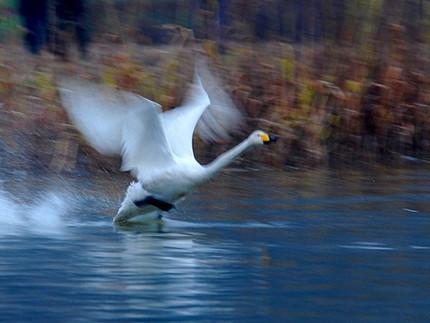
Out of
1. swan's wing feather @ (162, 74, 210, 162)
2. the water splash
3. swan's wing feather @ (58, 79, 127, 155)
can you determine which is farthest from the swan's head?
the water splash

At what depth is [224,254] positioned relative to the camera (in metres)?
12.1

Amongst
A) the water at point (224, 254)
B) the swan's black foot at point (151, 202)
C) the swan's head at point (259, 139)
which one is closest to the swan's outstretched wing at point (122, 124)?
the swan's black foot at point (151, 202)

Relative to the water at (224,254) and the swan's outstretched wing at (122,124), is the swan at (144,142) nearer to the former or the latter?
the swan's outstretched wing at (122,124)

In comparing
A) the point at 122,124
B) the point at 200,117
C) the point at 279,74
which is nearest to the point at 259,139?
the point at 122,124

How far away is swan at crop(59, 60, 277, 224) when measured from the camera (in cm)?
1375

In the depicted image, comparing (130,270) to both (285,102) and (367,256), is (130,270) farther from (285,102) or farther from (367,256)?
(285,102)

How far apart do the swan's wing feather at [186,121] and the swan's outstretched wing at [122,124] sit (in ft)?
1.27

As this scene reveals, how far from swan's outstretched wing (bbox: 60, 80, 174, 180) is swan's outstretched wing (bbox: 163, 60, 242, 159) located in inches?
15.3

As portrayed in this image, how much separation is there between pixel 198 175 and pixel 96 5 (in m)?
8.62

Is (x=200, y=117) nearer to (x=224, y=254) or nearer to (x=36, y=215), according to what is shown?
(x=36, y=215)

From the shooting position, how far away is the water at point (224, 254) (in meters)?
9.81

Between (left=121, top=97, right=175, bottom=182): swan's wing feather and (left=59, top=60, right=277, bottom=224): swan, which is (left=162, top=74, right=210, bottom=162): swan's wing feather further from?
(left=121, top=97, right=175, bottom=182): swan's wing feather

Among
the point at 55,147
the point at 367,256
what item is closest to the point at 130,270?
the point at 367,256

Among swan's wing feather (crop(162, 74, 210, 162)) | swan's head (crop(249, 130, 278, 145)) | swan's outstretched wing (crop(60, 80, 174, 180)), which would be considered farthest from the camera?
swan's wing feather (crop(162, 74, 210, 162))
